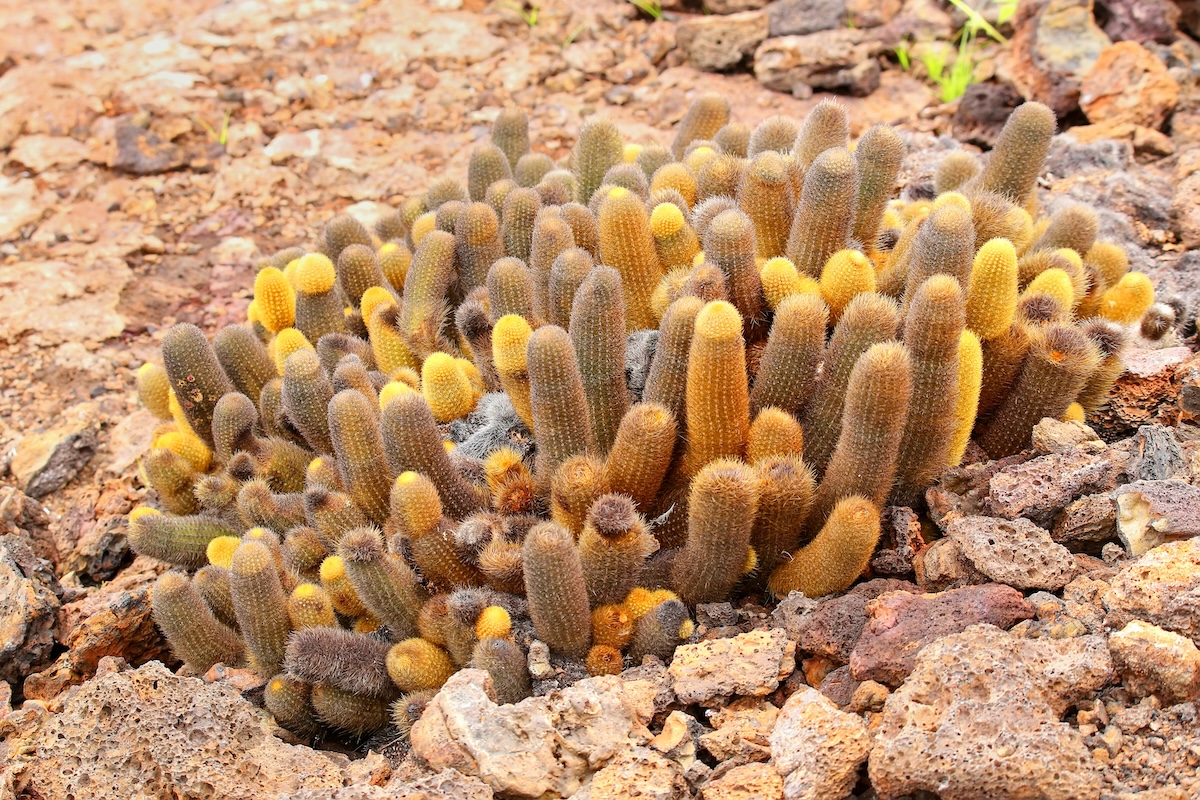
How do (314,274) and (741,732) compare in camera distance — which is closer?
(741,732)

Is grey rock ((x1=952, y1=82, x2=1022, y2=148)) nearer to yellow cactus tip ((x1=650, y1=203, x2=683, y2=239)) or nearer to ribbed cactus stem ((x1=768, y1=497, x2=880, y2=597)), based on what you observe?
yellow cactus tip ((x1=650, y1=203, x2=683, y2=239))

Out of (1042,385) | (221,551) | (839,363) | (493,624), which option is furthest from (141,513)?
(1042,385)

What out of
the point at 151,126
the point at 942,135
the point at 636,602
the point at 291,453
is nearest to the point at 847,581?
the point at 636,602

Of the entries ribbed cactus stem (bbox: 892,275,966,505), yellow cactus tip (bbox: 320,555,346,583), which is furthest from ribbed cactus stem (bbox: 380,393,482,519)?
ribbed cactus stem (bbox: 892,275,966,505)

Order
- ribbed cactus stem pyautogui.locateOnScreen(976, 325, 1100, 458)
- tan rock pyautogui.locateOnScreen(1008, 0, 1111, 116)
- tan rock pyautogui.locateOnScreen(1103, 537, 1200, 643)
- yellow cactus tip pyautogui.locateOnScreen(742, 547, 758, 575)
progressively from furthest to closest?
tan rock pyautogui.locateOnScreen(1008, 0, 1111, 116) < ribbed cactus stem pyautogui.locateOnScreen(976, 325, 1100, 458) < yellow cactus tip pyautogui.locateOnScreen(742, 547, 758, 575) < tan rock pyautogui.locateOnScreen(1103, 537, 1200, 643)

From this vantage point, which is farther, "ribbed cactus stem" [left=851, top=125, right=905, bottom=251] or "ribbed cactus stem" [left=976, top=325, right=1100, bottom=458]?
"ribbed cactus stem" [left=851, top=125, right=905, bottom=251]

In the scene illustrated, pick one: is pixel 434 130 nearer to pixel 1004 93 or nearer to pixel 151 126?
pixel 151 126

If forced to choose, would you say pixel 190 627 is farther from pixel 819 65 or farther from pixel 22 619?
pixel 819 65

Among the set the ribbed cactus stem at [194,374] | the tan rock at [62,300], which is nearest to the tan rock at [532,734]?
the ribbed cactus stem at [194,374]
